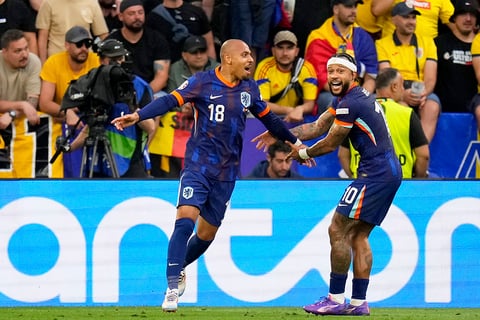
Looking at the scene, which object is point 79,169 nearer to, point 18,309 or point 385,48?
point 18,309

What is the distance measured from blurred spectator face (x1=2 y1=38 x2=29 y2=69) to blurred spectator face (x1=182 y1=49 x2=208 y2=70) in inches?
79.9

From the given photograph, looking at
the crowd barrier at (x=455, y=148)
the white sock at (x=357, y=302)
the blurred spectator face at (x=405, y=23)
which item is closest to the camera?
the white sock at (x=357, y=302)

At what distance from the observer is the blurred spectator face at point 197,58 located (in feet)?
47.3

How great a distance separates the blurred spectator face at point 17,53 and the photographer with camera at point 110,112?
110 centimetres

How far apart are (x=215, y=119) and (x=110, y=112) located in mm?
2813

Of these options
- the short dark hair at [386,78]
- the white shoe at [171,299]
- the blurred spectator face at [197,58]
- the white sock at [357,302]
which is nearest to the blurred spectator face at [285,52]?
the blurred spectator face at [197,58]

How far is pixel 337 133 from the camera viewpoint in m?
9.82

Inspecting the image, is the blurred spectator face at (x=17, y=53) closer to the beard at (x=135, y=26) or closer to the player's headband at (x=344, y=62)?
the beard at (x=135, y=26)

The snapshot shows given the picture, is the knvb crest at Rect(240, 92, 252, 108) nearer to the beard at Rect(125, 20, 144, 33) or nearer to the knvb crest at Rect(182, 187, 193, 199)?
the knvb crest at Rect(182, 187, 193, 199)

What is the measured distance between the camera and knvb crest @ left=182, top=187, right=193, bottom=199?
1017 cm

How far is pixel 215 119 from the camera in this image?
411 inches

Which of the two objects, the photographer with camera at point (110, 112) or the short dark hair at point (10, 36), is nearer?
the photographer with camera at point (110, 112)

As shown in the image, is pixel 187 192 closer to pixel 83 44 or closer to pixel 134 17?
pixel 83 44

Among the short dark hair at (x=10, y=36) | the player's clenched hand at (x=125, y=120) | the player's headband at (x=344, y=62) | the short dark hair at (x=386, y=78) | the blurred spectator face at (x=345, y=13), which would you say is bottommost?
the player's clenched hand at (x=125, y=120)
